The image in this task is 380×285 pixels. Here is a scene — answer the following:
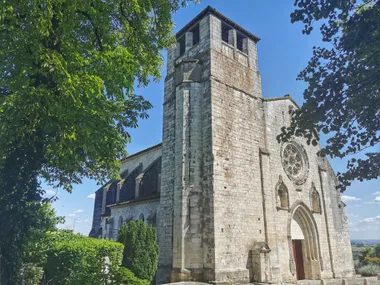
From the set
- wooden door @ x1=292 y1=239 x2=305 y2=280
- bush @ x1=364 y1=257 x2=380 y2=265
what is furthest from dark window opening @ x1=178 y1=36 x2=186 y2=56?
bush @ x1=364 y1=257 x2=380 y2=265

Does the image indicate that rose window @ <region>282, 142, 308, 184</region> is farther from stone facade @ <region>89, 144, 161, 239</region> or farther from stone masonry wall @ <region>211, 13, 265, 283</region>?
stone facade @ <region>89, 144, 161, 239</region>

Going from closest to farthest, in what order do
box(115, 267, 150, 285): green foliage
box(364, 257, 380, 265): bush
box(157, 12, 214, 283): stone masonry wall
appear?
box(115, 267, 150, 285): green foliage
box(157, 12, 214, 283): stone masonry wall
box(364, 257, 380, 265): bush

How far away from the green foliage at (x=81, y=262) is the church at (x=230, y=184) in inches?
135

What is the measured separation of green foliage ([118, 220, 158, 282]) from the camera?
11.2 meters

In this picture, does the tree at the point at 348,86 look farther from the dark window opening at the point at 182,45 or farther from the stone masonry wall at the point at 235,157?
→ the dark window opening at the point at 182,45

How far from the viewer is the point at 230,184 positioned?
1378 centimetres

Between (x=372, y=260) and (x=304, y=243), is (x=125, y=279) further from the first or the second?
(x=372, y=260)

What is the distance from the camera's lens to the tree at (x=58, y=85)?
692 cm

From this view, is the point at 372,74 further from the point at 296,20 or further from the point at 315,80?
the point at 296,20

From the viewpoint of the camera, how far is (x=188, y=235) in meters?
12.8

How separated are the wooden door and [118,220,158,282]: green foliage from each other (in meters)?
9.67

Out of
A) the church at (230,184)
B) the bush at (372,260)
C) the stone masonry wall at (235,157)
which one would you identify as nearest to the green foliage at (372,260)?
the bush at (372,260)

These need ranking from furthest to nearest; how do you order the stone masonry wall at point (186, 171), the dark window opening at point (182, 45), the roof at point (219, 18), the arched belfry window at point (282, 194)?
1. the dark window opening at point (182, 45)
2. the arched belfry window at point (282, 194)
3. the roof at point (219, 18)
4. the stone masonry wall at point (186, 171)

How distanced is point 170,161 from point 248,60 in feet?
24.9
